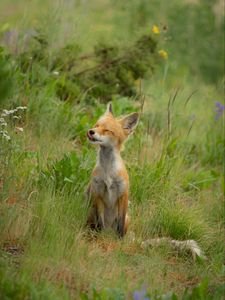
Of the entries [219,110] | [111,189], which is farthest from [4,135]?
[219,110]

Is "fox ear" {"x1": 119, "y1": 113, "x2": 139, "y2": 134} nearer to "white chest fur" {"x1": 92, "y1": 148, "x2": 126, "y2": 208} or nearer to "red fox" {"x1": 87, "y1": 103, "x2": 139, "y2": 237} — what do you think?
"red fox" {"x1": 87, "y1": 103, "x2": 139, "y2": 237}

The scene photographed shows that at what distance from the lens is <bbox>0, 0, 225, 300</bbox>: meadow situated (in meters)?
6.14

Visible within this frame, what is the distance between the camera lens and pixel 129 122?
784cm

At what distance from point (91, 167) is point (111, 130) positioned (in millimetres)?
946

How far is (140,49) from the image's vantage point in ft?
36.1

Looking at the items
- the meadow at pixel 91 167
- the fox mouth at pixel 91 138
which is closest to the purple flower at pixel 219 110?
the meadow at pixel 91 167

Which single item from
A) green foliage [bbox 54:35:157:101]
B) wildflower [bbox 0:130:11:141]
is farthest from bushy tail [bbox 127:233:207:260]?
green foliage [bbox 54:35:157:101]

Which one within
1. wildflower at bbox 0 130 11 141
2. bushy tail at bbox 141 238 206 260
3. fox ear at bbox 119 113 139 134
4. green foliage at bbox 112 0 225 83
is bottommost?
bushy tail at bbox 141 238 206 260

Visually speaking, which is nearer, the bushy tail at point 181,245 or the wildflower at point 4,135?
the wildflower at point 4,135

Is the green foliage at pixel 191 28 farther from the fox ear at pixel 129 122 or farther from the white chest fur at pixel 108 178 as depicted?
the white chest fur at pixel 108 178

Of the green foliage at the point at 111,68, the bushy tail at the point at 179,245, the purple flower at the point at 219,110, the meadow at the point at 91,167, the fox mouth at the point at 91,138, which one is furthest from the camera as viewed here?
the purple flower at the point at 219,110

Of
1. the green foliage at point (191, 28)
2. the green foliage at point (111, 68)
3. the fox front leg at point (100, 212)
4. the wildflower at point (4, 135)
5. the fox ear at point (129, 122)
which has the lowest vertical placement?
the fox front leg at point (100, 212)

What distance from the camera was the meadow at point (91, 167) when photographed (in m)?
6.14

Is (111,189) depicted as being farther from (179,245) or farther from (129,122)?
(179,245)
